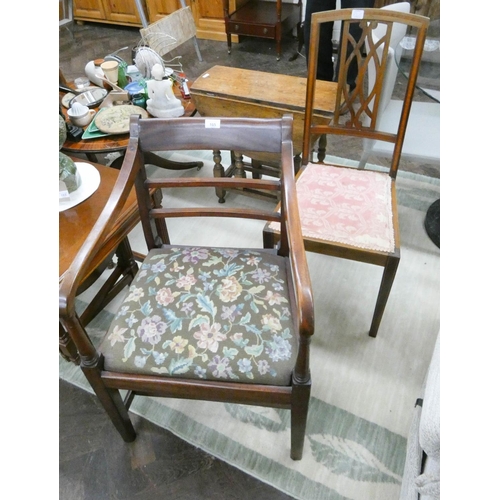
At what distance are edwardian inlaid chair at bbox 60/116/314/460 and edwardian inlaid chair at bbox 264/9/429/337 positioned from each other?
0.62 ft

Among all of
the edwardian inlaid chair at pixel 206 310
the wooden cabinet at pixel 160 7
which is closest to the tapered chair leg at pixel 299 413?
the edwardian inlaid chair at pixel 206 310

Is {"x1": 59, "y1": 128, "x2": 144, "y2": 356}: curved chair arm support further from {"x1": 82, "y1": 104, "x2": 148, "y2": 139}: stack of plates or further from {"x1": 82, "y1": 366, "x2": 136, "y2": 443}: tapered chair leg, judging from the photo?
{"x1": 82, "y1": 104, "x2": 148, "y2": 139}: stack of plates

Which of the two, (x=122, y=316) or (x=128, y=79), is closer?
(x=122, y=316)

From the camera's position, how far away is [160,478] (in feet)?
3.80

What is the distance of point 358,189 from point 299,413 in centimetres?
79

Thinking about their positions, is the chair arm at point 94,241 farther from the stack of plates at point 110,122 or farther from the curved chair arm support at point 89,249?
the stack of plates at point 110,122

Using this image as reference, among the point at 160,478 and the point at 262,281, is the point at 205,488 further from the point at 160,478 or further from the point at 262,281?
the point at 262,281

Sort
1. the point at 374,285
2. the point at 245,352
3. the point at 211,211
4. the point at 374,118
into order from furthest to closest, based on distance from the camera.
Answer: the point at 374,285, the point at 374,118, the point at 211,211, the point at 245,352

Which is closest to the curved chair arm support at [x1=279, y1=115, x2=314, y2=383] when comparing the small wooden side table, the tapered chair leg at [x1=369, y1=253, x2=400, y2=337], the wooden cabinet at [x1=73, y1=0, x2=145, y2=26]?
the tapered chair leg at [x1=369, y1=253, x2=400, y2=337]

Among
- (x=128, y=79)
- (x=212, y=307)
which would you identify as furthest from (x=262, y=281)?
(x=128, y=79)

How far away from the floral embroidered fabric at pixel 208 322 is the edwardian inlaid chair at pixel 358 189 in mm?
217

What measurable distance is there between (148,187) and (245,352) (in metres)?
0.55

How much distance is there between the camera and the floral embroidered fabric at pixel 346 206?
120 centimetres

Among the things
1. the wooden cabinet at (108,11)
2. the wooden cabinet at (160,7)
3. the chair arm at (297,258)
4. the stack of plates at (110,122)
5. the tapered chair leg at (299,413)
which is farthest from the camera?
the wooden cabinet at (108,11)
